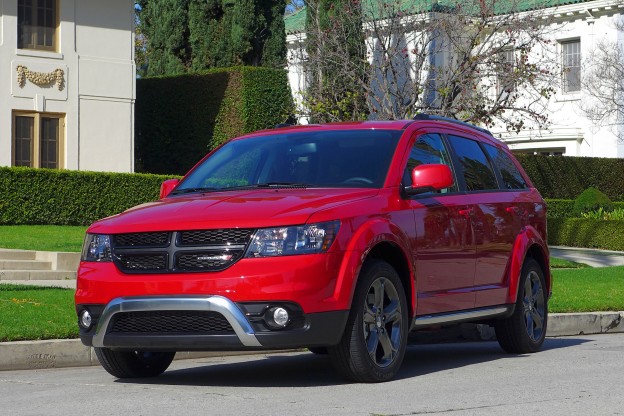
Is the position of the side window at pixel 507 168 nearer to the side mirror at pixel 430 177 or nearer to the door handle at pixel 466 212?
the door handle at pixel 466 212

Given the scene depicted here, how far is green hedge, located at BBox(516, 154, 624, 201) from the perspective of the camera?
129ft

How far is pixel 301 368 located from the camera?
1013cm

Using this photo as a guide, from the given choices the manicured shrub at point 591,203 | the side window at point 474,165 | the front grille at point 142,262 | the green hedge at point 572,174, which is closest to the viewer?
the front grille at point 142,262

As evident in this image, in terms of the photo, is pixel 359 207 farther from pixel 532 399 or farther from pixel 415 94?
pixel 415 94

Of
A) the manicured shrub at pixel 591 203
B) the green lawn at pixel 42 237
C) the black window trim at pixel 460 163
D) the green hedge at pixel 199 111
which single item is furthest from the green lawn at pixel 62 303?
the manicured shrub at pixel 591 203

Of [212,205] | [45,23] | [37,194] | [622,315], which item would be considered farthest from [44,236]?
[212,205]

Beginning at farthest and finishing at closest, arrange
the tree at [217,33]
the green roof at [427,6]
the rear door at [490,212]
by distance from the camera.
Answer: the tree at [217,33]
the green roof at [427,6]
the rear door at [490,212]

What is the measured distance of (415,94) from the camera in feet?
94.9

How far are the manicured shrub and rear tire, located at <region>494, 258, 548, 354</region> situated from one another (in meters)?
25.4

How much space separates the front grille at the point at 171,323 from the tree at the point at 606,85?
1403 inches

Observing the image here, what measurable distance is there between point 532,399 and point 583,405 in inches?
14.6

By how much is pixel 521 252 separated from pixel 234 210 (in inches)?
140

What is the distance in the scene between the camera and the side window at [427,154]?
9.66 m

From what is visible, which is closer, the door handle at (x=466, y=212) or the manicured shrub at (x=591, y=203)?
the door handle at (x=466, y=212)
